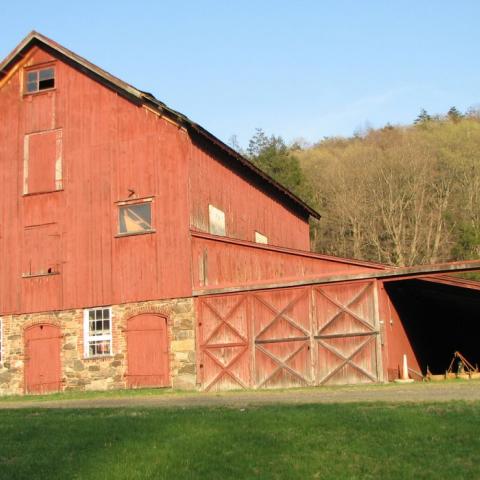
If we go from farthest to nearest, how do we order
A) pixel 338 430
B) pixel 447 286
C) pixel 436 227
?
pixel 436 227
pixel 447 286
pixel 338 430

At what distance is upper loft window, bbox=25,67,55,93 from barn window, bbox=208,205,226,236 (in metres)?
7.30

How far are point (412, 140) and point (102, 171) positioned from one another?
4079 cm

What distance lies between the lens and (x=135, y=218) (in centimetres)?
2562

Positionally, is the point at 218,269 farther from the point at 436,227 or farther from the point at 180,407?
the point at 436,227

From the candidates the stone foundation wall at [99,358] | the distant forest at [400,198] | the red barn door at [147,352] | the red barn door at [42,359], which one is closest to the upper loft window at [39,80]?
the stone foundation wall at [99,358]

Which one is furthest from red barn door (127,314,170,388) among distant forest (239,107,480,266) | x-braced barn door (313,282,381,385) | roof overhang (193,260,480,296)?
distant forest (239,107,480,266)

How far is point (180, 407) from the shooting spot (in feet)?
52.5

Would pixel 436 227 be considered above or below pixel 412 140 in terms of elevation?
below

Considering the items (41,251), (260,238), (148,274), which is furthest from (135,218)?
(260,238)

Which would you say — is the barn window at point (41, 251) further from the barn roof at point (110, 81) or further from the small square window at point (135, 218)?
the barn roof at point (110, 81)

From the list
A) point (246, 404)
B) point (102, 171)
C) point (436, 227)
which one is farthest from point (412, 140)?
point (246, 404)

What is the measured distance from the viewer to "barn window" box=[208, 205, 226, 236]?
26297 mm

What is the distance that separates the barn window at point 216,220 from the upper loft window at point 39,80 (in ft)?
23.9

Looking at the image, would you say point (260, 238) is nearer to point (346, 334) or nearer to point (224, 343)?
point (224, 343)
